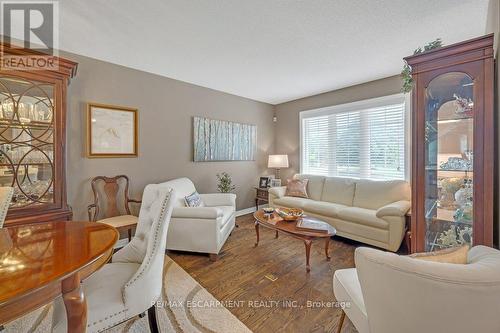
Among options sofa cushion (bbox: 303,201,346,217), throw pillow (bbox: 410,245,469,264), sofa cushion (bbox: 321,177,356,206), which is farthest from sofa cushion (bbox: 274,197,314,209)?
throw pillow (bbox: 410,245,469,264)

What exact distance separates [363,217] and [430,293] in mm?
2347

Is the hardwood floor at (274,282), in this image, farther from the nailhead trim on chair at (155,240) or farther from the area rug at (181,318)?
the nailhead trim on chair at (155,240)

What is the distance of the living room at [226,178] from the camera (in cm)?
95

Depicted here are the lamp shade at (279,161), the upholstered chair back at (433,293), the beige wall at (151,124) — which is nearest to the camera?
the upholstered chair back at (433,293)

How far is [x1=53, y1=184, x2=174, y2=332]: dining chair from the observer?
1087 millimetres

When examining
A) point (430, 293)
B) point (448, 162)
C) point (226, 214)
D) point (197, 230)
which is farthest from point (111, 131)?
point (448, 162)

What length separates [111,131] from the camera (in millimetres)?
2918

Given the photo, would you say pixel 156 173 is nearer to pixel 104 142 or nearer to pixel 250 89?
pixel 104 142

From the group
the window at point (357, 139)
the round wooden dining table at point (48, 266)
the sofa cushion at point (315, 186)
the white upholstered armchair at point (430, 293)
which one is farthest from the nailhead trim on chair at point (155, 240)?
the window at point (357, 139)

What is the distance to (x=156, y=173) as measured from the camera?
3.37 meters

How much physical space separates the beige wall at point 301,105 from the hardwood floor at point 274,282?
2.32m

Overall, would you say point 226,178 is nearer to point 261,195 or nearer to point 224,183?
point 224,183

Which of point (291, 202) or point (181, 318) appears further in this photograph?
point (291, 202)

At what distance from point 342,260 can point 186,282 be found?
72.7 inches
